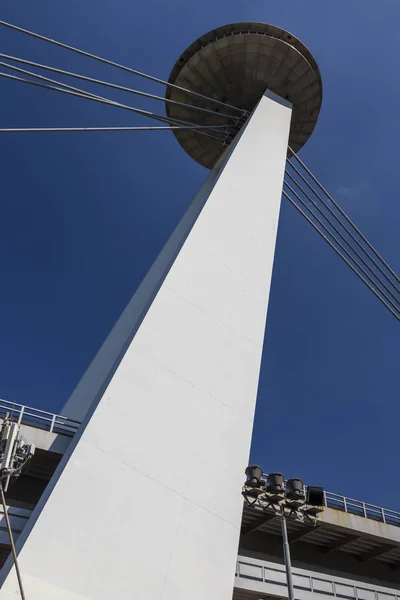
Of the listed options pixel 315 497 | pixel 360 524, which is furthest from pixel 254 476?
pixel 360 524

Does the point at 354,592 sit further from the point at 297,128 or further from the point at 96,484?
the point at 297,128

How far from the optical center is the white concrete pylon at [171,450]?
20.6 ft

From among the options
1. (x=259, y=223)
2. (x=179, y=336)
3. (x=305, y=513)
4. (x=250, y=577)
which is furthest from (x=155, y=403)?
(x=250, y=577)

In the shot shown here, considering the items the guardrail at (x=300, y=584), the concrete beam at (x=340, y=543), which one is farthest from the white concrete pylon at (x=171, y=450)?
the concrete beam at (x=340, y=543)

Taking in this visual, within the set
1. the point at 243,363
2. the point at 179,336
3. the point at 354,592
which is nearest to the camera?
the point at 179,336

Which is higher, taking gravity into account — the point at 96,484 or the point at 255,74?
the point at 255,74

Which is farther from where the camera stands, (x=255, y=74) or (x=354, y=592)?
(x=255, y=74)

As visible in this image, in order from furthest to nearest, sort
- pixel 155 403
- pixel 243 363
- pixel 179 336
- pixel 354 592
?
1. pixel 354 592
2. pixel 243 363
3. pixel 179 336
4. pixel 155 403

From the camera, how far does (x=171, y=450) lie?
7797 mm

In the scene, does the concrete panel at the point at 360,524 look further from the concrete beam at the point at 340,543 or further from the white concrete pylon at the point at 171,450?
the white concrete pylon at the point at 171,450

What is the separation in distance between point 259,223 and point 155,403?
627cm

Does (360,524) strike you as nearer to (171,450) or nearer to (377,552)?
(377,552)

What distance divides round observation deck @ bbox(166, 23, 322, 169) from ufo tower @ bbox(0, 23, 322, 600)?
25.3 feet

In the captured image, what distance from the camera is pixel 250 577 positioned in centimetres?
1244
